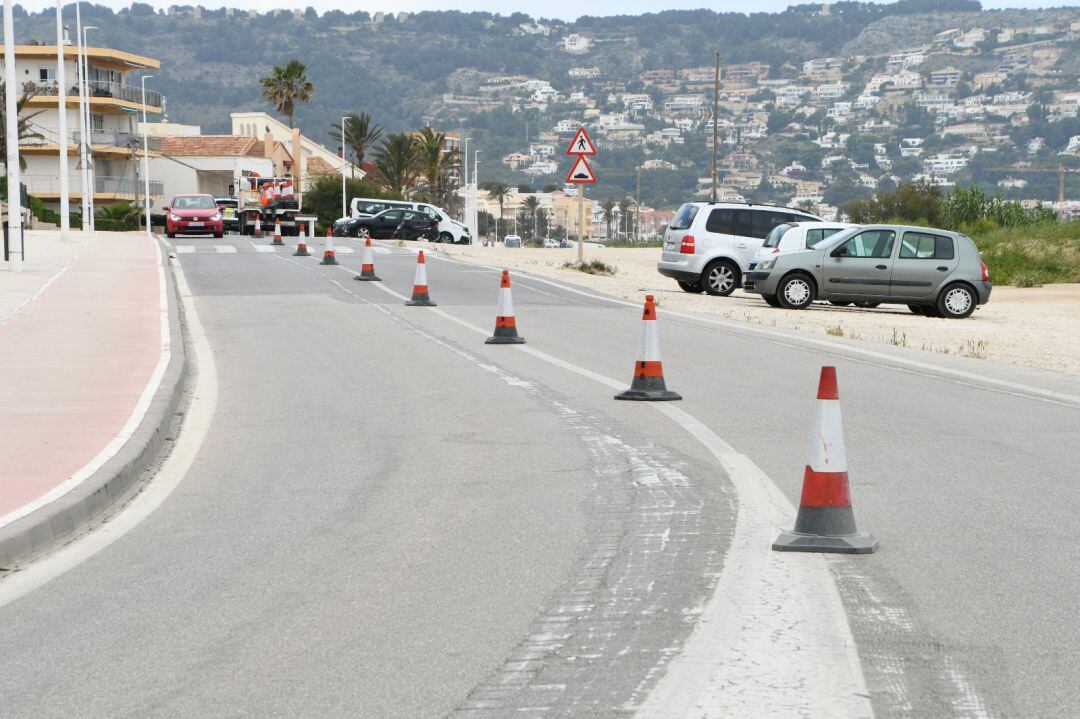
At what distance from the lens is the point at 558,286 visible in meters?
28.5

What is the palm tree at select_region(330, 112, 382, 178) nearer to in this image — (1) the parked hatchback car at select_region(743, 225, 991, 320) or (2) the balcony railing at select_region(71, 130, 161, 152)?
(2) the balcony railing at select_region(71, 130, 161, 152)

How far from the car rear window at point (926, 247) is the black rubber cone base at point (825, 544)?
17.9 m

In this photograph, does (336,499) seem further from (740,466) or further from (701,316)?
(701,316)

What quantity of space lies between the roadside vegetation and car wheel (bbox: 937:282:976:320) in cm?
1513

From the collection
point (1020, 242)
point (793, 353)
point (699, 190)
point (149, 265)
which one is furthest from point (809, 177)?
point (793, 353)

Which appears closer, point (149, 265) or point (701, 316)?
point (701, 316)

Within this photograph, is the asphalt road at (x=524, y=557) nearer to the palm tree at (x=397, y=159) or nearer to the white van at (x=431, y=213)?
the white van at (x=431, y=213)

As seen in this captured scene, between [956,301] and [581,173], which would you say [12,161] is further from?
[956,301]

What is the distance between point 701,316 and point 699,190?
171813mm

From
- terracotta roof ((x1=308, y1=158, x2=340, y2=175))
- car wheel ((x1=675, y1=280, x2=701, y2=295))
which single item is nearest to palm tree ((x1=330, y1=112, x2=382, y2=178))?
terracotta roof ((x1=308, y1=158, x2=340, y2=175))

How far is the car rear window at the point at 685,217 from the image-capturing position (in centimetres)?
2750

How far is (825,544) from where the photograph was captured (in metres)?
6.50

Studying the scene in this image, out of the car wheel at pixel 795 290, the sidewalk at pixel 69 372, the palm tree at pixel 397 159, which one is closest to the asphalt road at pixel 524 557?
the sidewalk at pixel 69 372

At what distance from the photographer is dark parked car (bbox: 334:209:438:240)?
168 ft
